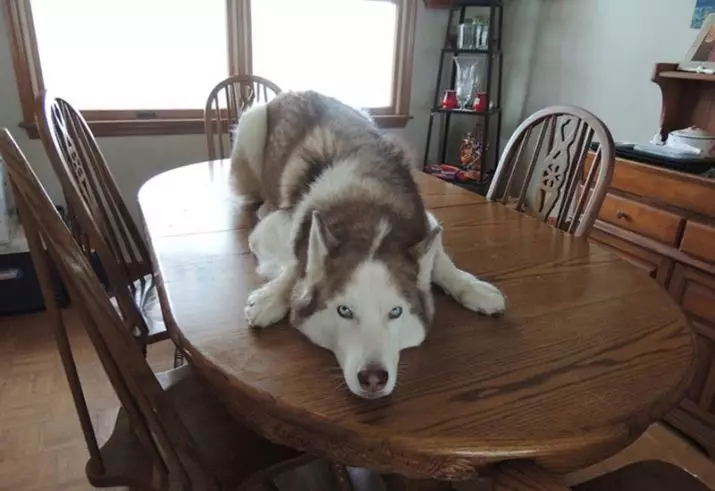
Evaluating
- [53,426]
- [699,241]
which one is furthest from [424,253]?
[53,426]

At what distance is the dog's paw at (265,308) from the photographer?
2.88 ft

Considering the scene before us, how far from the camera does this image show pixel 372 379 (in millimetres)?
701

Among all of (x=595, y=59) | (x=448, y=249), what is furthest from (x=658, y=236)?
(x=595, y=59)

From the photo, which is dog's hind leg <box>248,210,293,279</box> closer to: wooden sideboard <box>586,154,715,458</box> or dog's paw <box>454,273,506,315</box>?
dog's paw <box>454,273,506,315</box>

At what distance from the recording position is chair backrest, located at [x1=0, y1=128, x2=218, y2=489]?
674mm

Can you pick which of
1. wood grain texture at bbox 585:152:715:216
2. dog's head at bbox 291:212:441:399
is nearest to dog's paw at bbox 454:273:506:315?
dog's head at bbox 291:212:441:399

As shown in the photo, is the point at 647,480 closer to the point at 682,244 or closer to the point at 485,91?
the point at 682,244

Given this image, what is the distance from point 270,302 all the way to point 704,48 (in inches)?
79.3

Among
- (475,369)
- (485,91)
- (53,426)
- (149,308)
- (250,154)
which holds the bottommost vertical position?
(53,426)

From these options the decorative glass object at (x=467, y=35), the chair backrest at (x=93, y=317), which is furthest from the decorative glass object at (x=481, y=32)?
the chair backrest at (x=93, y=317)

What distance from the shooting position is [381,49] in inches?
128

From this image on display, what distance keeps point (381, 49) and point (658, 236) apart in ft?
6.71

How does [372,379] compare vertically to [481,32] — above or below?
below

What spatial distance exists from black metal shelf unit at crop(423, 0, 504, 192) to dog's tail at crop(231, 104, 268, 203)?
1.64 m
